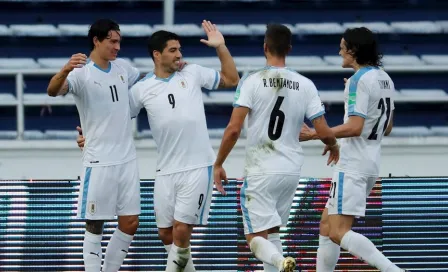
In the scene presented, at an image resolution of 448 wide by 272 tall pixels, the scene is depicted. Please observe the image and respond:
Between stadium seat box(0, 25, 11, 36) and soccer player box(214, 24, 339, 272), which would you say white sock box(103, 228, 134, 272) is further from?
stadium seat box(0, 25, 11, 36)

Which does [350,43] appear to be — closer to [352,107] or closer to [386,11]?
[352,107]

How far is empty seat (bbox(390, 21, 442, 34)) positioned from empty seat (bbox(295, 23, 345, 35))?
0.63 m

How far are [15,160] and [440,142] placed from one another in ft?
13.9

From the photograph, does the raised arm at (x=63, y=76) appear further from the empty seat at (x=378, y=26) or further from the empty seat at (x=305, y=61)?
the empty seat at (x=378, y=26)

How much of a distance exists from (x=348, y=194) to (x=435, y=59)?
18.0 ft

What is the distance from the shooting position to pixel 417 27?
1510 cm

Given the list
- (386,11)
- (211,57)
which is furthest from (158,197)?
(386,11)

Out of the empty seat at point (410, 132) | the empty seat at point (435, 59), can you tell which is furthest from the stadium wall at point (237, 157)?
the empty seat at point (435, 59)

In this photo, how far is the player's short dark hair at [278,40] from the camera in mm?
9344

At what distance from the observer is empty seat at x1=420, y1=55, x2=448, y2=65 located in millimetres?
14875

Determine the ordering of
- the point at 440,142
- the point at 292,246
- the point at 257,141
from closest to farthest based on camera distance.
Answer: the point at 257,141
the point at 292,246
the point at 440,142

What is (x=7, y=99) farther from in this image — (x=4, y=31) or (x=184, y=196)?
(x=184, y=196)

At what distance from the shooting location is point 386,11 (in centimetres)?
1534

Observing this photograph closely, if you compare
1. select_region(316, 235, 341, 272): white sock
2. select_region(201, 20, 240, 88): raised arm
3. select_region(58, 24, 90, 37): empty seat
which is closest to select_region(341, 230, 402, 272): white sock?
select_region(316, 235, 341, 272): white sock
